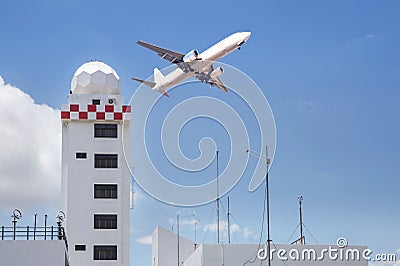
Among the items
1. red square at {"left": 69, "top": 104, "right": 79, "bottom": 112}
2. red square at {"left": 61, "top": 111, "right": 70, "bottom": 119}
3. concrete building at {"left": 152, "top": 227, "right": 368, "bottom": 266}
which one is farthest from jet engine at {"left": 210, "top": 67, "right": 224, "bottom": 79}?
concrete building at {"left": 152, "top": 227, "right": 368, "bottom": 266}

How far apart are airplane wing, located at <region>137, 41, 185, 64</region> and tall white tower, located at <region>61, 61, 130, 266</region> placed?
737cm

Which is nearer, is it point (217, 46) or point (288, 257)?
point (288, 257)

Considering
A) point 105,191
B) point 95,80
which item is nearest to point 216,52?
point 95,80

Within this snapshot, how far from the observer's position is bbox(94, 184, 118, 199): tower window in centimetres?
6031

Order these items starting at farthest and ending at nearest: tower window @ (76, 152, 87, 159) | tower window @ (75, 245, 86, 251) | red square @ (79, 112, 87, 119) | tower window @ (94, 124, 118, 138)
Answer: tower window @ (94, 124, 118, 138) < red square @ (79, 112, 87, 119) < tower window @ (76, 152, 87, 159) < tower window @ (75, 245, 86, 251)

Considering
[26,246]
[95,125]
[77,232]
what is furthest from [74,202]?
[26,246]

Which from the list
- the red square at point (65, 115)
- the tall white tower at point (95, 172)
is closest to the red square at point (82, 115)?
the tall white tower at point (95, 172)

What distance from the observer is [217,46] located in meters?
54.5

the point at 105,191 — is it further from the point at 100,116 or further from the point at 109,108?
the point at 109,108

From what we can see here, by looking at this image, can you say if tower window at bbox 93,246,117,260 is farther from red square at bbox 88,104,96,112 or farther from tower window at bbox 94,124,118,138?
red square at bbox 88,104,96,112

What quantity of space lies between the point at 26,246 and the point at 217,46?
82.0 ft

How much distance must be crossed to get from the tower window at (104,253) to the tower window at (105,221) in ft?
5.15

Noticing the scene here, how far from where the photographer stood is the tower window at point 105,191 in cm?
6031

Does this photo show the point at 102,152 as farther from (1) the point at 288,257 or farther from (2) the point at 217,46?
(1) the point at 288,257
